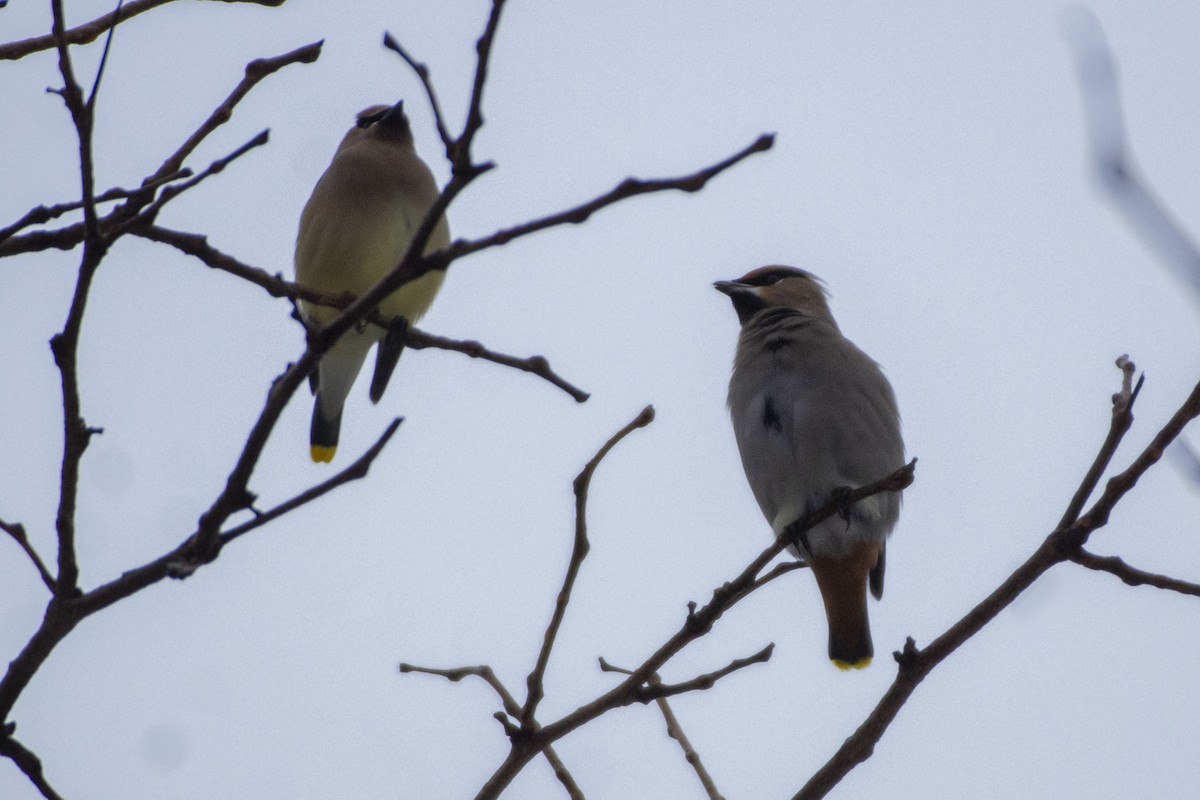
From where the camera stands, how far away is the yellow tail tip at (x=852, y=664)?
15.5ft

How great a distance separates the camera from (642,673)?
2145 mm

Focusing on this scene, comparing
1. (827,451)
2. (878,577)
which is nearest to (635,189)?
(827,451)

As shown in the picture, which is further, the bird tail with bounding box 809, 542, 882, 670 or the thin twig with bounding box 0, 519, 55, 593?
the bird tail with bounding box 809, 542, 882, 670

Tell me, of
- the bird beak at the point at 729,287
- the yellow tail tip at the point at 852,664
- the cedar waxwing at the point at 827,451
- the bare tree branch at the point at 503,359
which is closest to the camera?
the bare tree branch at the point at 503,359

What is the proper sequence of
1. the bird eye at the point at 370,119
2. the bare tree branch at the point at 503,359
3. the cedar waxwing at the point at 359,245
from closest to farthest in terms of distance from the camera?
the bare tree branch at the point at 503,359, the cedar waxwing at the point at 359,245, the bird eye at the point at 370,119

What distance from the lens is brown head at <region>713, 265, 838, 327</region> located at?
5.52 metres

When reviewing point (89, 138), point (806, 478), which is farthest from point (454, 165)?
point (806, 478)

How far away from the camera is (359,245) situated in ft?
16.1

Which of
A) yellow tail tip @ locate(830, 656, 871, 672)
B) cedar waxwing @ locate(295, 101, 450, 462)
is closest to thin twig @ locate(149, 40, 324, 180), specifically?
cedar waxwing @ locate(295, 101, 450, 462)

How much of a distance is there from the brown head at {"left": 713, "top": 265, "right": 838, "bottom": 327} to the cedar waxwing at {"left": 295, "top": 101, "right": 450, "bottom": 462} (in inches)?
48.2

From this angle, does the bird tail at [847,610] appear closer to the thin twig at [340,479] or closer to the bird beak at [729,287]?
the bird beak at [729,287]

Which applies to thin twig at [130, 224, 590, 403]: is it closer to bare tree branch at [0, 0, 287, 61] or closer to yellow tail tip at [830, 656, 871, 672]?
bare tree branch at [0, 0, 287, 61]

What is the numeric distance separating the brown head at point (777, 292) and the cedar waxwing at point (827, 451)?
0.47 m

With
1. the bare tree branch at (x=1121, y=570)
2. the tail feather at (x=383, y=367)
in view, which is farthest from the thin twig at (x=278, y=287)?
the tail feather at (x=383, y=367)
